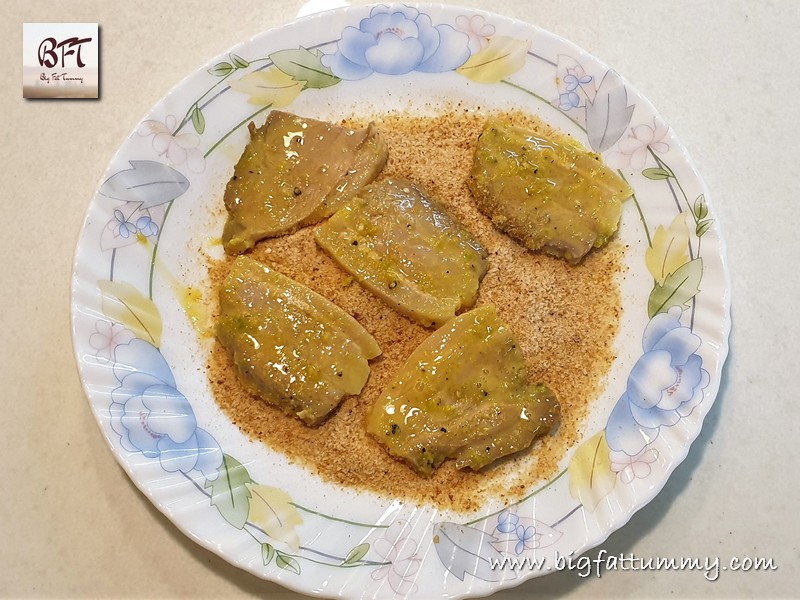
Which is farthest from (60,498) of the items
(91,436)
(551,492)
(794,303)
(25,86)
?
(794,303)

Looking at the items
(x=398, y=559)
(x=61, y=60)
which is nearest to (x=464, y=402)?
(x=398, y=559)

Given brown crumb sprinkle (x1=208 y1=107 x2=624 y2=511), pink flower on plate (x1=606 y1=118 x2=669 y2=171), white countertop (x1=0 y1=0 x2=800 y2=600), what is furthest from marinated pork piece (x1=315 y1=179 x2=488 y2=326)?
white countertop (x1=0 y1=0 x2=800 y2=600)

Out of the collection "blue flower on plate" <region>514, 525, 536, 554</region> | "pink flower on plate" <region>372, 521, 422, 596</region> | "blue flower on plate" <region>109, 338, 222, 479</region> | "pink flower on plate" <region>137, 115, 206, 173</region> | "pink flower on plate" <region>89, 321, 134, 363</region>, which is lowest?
"pink flower on plate" <region>372, 521, 422, 596</region>

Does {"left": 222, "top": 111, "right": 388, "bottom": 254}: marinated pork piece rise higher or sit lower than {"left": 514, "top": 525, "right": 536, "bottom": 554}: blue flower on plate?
higher

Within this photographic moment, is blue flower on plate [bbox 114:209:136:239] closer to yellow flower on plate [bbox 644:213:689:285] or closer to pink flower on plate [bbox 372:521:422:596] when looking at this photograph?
pink flower on plate [bbox 372:521:422:596]

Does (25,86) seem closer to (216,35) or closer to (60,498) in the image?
(216,35)

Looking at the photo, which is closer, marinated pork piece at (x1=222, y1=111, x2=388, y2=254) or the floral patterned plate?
the floral patterned plate
